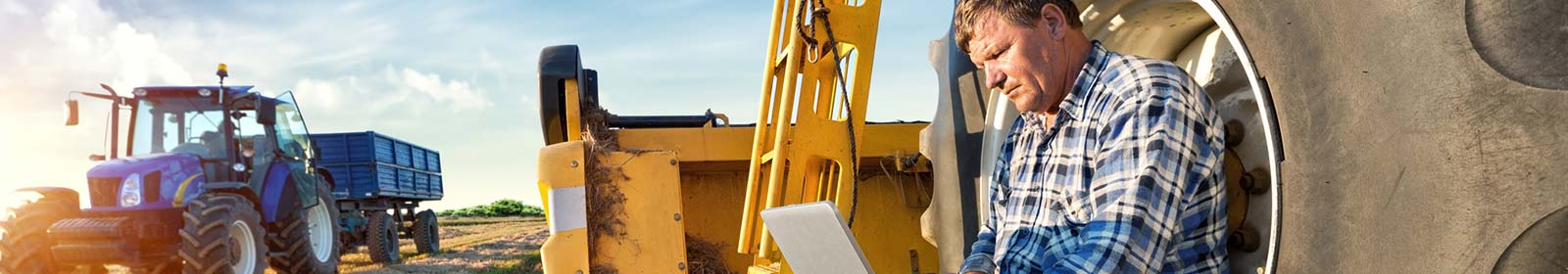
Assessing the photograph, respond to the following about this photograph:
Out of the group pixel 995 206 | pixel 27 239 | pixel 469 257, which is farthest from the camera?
pixel 469 257

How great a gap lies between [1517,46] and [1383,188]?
0.69ft

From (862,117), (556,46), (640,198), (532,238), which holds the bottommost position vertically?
(532,238)

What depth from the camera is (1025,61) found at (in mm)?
1900

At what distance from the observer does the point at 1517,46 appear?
1196 millimetres

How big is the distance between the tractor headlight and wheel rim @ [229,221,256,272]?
26.5 inches

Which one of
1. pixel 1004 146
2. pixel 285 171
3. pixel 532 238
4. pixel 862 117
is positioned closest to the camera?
pixel 1004 146

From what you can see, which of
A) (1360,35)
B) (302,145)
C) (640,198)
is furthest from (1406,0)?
(302,145)

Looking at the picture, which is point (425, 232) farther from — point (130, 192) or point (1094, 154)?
point (1094, 154)

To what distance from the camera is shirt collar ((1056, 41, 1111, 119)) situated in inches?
71.9

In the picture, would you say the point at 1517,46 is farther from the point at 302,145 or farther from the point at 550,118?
the point at 302,145

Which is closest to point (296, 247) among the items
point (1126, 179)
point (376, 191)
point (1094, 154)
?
point (376, 191)

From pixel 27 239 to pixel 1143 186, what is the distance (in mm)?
8755

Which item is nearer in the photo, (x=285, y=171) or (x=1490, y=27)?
(x=1490, y=27)

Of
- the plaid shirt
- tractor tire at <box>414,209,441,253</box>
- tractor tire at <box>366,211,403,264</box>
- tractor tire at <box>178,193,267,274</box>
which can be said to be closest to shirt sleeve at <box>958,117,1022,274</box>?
the plaid shirt
